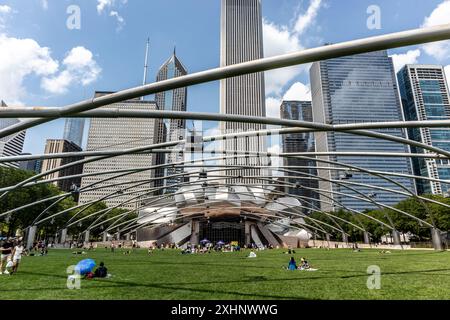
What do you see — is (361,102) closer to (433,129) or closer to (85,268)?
(433,129)

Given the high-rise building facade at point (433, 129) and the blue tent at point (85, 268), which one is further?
the high-rise building facade at point (433, 129)

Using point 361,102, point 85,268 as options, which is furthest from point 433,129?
point 85,268

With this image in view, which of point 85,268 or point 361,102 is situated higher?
point 361,102

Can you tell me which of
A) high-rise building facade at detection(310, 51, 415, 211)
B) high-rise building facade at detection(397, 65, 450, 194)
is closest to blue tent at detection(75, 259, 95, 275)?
high-rise building facade at detection(310, 51, 415, 211)

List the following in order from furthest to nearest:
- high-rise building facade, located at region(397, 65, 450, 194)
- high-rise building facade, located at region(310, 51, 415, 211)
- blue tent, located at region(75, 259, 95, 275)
A: high-rise building facade, located at region(397, 65, 450, 194), high-rise building facade, located at region(310, 51, 415, 211), blue tent, located at region(75, 259, 95, 275)

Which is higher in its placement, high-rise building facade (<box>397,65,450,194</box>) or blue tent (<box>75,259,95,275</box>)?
high-rise building facade (<box>397,65,450,194</box>)

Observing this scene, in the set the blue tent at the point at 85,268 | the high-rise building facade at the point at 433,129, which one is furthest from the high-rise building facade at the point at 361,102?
the blue tent at the point at 85,268

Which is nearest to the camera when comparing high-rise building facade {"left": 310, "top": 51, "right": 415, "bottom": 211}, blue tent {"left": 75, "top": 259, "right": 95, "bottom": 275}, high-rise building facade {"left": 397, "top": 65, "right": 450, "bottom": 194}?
blue tent {"left": 75, "top": 259, "right": 95, "bottom": 275}

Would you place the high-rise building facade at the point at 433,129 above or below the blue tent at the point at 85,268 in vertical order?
above

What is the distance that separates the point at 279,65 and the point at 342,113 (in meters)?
169

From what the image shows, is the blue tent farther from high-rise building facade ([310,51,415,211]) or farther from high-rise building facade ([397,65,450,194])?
high-rise building facade ([397,65,450,194])

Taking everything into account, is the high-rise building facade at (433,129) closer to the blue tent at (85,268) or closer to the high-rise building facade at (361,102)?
the high-rise building facade at (361,102)

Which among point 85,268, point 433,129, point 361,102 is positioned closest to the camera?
point 85,268
